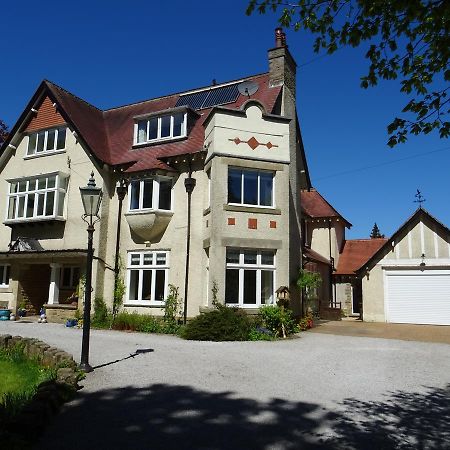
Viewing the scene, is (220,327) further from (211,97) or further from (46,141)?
(46,141)

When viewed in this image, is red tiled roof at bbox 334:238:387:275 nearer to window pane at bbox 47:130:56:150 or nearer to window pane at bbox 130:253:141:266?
window pane at bbox 130:253:141:266

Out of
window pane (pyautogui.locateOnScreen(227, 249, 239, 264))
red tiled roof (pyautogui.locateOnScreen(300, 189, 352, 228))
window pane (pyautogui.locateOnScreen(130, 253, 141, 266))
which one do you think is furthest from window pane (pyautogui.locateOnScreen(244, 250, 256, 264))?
red tiled roof (pyautogui.locateOnScreen(300, 189, 352, 228))

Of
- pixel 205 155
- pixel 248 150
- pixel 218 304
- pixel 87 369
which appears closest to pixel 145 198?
pixel 205 155

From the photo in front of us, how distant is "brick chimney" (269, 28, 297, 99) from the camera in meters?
20.0

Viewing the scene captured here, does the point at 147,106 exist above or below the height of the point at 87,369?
above

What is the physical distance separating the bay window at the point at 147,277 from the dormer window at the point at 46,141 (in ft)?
23.3

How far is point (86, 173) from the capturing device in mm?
19922

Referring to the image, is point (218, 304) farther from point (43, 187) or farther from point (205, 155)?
point (43, 187)

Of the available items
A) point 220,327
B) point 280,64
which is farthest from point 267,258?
point 280,64

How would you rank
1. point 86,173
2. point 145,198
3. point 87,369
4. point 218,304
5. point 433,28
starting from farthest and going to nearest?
point 86,173 < point 145,198 < point 218,304 < point 87,369 < point 433,28

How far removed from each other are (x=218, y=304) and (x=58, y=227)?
32.0 feet

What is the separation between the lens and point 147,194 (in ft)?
60.8

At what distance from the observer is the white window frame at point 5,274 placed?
2222 centimetres

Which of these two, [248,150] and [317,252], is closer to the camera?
[248,150]
